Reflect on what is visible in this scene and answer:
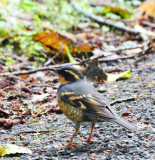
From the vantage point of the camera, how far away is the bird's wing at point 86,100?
3987 millimetres

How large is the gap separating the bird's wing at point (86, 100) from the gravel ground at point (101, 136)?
41 cm

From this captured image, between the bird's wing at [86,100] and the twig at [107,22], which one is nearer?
the bird's wing at [86,100]

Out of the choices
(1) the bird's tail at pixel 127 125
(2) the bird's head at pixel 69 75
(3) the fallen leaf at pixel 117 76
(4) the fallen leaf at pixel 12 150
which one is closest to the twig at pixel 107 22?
(3) the fallen leaf at pixel 117 76

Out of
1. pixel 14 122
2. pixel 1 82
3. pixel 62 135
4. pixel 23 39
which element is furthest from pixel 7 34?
pixel 62 135

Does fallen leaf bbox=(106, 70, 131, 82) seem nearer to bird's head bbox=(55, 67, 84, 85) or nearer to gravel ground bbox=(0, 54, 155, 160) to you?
gravel ground bbox=(0, 54, 155, 160)

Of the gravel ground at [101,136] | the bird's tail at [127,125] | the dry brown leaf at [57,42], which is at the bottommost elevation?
the gravel ground at [101,136]

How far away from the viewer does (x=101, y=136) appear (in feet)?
14.1

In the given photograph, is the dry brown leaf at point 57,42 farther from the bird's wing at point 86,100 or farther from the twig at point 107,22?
the bird's wing at point 86,100

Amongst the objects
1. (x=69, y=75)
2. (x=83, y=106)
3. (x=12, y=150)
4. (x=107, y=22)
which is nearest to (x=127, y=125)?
(x=83, y=106)

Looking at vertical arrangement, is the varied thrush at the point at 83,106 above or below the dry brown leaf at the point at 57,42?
below

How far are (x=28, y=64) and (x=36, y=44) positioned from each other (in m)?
0.55

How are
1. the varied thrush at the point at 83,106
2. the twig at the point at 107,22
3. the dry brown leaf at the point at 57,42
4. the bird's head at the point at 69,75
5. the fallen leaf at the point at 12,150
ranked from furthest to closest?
the twig at the point at 107,22
the dry brown leaf at the point at 57,42
the bird's head at the point at 69,75
the varied thrush at the point at 83,106
the fallen leaf at the point at 12,150

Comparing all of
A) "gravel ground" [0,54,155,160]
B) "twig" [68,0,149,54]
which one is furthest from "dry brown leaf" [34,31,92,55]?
"gravel ground" [0,54,155,160]

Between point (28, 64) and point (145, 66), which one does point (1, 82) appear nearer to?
point (28, 64)
